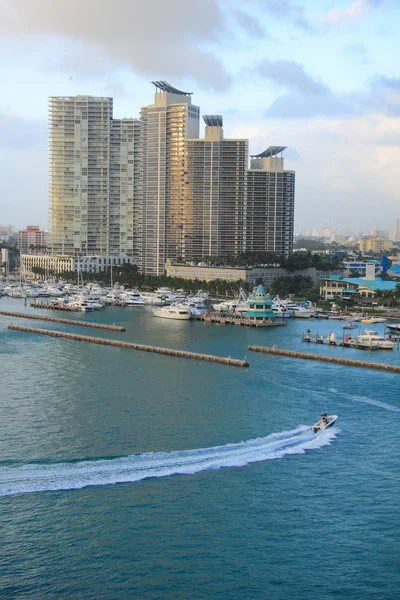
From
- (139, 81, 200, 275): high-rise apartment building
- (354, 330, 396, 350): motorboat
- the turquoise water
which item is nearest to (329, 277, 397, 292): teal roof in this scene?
(139, 81, 200, 275): high-rise apartment building

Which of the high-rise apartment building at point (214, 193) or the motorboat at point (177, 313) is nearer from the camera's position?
the motorboat at point (177, 313)

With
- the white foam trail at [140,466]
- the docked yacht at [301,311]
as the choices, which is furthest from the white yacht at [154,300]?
the white foam trail at [140,466]

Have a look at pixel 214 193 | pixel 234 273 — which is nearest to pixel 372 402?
pixel 234 273

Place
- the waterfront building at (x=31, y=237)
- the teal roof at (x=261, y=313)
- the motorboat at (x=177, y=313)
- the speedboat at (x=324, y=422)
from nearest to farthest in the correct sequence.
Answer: the speedboat at (x=324, y=422), the teal roof at (x=261, y=313), the motorboat at (x=177, y=313), the waterfront building at (x=31, y=237)

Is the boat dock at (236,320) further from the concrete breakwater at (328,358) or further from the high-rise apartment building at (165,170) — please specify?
the high-rise apartment building at (165,170)

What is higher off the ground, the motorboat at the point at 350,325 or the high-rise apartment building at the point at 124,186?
the high-rise apartment building at the point at 124,186

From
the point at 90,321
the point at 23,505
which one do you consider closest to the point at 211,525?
the point at 23,505

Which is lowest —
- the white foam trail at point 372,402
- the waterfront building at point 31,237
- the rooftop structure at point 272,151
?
the white foam trail at point 372,402
